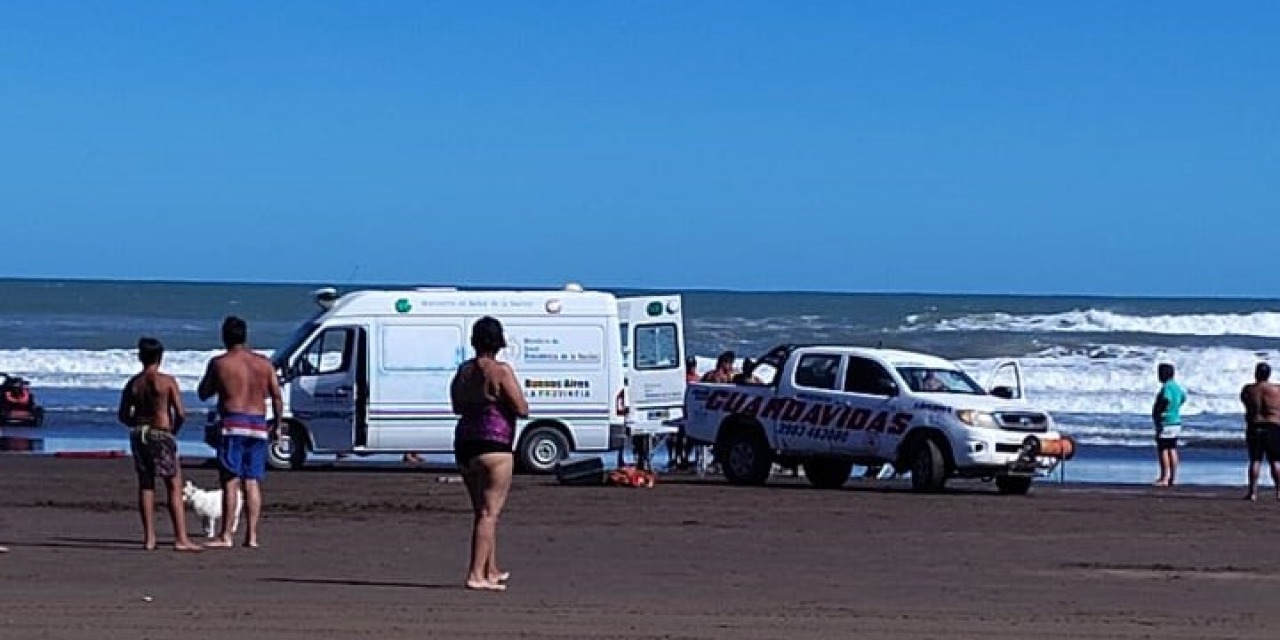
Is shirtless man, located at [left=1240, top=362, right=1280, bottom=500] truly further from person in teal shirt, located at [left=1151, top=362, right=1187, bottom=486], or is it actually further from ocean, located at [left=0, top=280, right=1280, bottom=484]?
ocean, located at [left=0, top=280, right=1280, bottom=484]

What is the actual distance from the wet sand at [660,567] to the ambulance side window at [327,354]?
9.08 ft

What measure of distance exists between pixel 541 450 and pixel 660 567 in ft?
39.2

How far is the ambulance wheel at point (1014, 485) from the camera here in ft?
84.0

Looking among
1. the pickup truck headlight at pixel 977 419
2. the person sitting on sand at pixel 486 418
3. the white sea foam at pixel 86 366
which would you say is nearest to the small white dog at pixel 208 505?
the person sitting on sand at pixel 486 418

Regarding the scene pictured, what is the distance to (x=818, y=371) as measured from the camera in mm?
26406

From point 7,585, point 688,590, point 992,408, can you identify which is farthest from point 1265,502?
point 7,585

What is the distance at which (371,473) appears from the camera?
92.2ft

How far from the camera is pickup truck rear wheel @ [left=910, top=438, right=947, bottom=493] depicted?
82.2 feet

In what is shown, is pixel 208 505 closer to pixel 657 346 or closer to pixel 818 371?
pixel 818 371

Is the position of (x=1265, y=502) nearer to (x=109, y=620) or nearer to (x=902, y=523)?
(x=902, y=523)

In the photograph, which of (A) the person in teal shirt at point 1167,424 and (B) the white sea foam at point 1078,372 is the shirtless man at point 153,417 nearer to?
(A) the person in teal shirt at point 1167,424

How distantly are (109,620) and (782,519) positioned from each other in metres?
9.93

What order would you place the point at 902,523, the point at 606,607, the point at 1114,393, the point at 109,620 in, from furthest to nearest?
the point at 1114,393 → the point at 902,523 → the point at 606,607 → the point at 109,620

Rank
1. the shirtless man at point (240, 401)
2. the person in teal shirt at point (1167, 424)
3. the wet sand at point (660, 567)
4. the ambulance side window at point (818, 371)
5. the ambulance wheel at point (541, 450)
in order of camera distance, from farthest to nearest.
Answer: the ambulance wheel at point (541, 450) < the person in teal shirt at point (1167, 424) < the ambulance side window at point (818, 371) < the shirtless man at point (240, 401) < the wet sand at point (660, 567)
